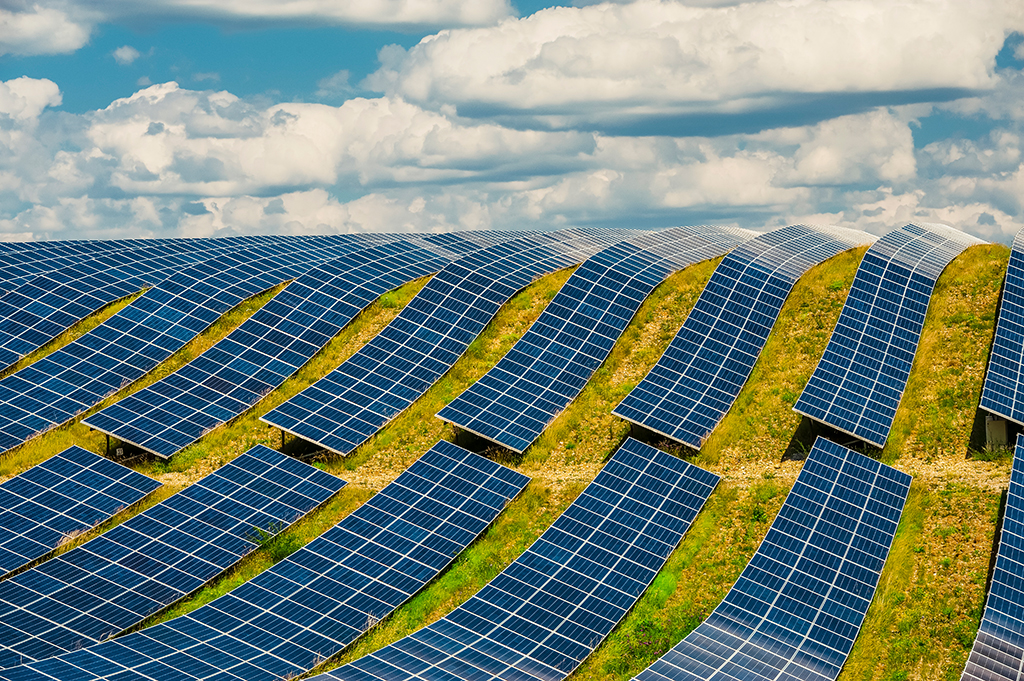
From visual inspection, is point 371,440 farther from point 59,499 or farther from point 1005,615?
point 1005,615

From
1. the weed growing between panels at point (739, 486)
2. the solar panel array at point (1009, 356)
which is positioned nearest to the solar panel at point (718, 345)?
the weed growing between panels at point (739, 486)

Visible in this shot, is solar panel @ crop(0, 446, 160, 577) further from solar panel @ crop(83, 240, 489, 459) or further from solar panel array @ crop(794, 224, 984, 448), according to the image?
solar panel array @ crop(794, 224, 984, 448)

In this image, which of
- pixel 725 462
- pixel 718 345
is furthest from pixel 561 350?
pixel 725 462

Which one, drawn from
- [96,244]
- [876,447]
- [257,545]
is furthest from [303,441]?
[96,244]

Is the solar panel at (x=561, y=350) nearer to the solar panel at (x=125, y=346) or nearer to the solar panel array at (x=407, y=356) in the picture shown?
the solar panel array at (x=407, y=356)

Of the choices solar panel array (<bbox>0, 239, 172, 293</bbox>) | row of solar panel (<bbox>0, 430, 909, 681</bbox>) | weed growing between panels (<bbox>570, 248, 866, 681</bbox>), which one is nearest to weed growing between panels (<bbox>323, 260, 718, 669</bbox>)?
row of solar panel (<bbox>0, 430, 909, 681</bbox>)
